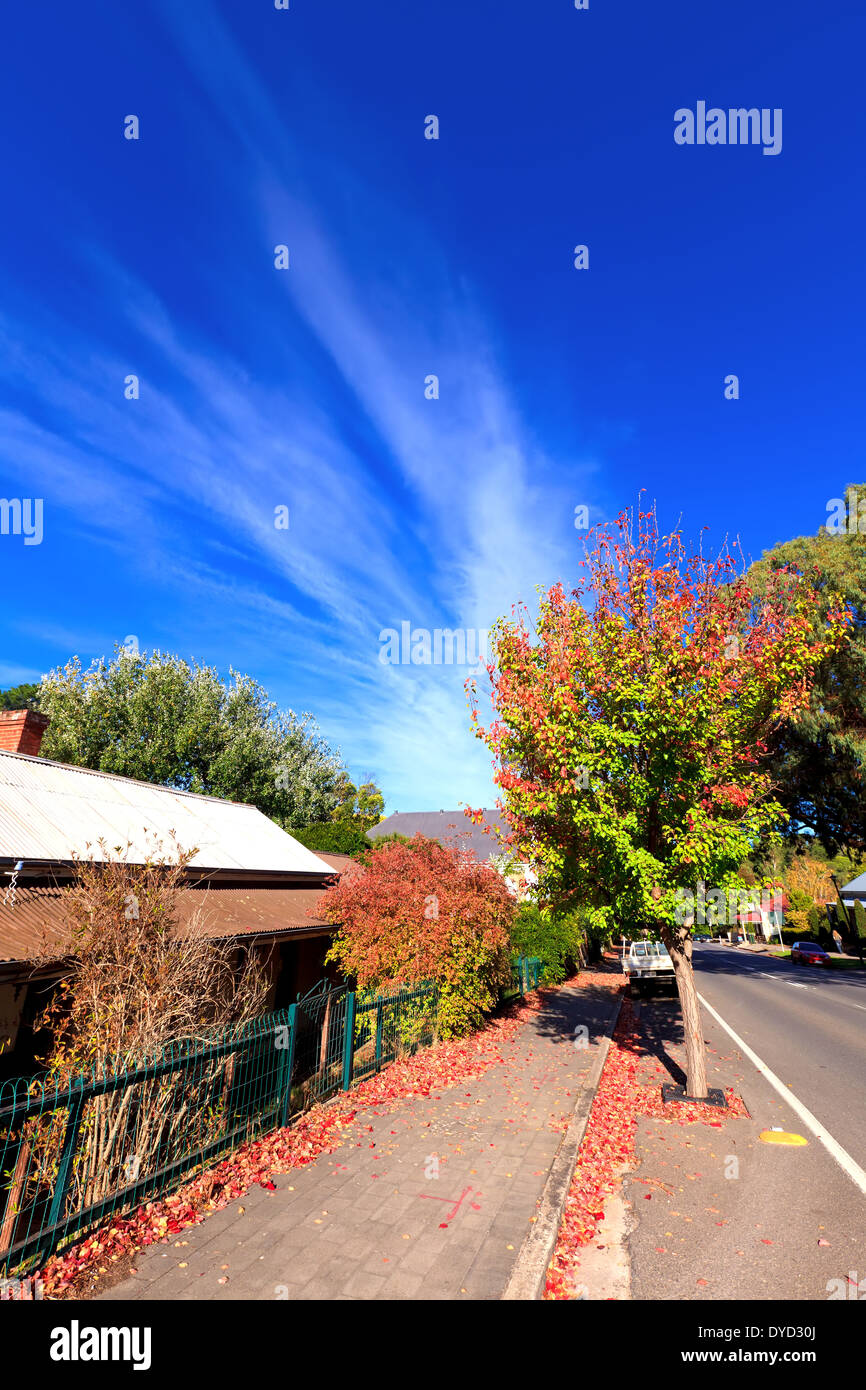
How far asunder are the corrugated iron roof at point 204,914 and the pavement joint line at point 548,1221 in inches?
162

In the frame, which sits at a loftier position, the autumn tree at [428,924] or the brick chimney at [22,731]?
the brick chimney at [22,731]

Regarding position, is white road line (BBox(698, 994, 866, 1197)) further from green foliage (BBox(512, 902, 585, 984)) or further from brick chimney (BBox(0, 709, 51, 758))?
brick chimney (BBox(0, 709, 51, 758))

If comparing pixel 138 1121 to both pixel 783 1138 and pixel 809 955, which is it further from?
pixel 809 955

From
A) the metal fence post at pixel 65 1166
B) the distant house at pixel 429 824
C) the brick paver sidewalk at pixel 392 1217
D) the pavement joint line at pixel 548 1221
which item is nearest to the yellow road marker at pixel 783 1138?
the pavement joint line at pixel 548 1221

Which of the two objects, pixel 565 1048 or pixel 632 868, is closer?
pixel 632 868

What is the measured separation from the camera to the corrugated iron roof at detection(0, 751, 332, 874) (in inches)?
374

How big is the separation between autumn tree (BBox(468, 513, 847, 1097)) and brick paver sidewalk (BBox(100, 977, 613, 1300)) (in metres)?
3.08

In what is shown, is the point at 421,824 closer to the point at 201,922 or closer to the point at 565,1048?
the point at 565,1048

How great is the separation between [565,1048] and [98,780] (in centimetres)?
1074

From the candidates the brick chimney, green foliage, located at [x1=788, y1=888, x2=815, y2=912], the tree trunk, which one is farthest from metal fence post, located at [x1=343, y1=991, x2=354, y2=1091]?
green foliage, located at [x1=788, y1=888, x2=815, y2=912]

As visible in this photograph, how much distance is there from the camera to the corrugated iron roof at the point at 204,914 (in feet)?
21.8

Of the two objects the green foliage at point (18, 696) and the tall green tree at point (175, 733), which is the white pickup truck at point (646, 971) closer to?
the tall green tree at point (175, 733)

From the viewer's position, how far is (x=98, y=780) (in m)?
13.1
